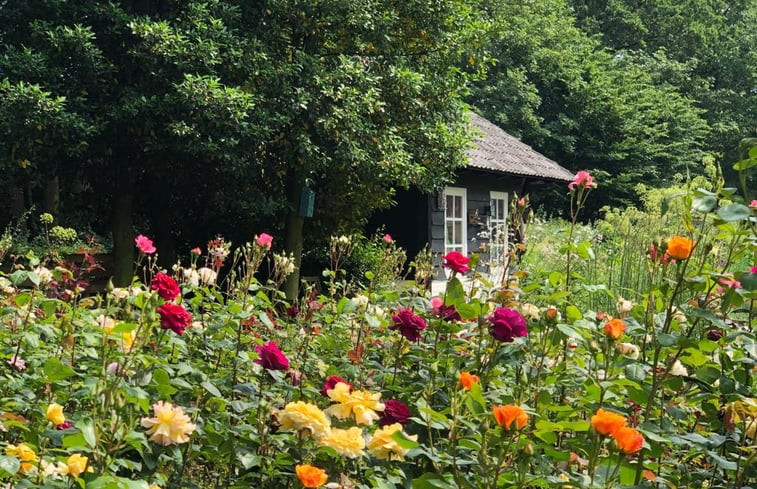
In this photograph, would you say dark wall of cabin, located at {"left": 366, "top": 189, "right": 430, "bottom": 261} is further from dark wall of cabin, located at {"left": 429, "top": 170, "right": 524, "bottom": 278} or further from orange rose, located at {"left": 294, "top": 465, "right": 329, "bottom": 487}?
orange rose, located at {"left": 294, "top": 465, "right": 329, "bottom": 487}

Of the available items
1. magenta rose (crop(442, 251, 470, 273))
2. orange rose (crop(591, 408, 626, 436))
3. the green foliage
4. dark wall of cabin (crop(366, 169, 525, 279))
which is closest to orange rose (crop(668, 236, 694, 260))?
orange rose (crop(591, 408, 626, 436))

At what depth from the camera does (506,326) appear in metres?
1.64

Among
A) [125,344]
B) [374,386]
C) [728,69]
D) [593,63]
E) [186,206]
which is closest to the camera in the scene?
[125,344]

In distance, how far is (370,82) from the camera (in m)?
7.17

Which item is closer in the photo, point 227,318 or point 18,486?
point 18,486

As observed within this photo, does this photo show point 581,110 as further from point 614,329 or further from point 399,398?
point 614,329

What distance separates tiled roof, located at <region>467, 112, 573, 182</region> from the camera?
12.3m

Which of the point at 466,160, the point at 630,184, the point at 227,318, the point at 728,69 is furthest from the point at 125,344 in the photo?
the point at 728,69

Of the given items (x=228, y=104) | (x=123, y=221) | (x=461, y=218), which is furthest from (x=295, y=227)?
(x=461, y=218)

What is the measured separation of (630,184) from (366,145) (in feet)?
46.9

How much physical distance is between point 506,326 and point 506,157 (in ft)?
40.2

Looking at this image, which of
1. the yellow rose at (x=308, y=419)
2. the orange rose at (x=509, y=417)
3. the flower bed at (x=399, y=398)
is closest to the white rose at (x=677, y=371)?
the flower bed at (x=399, y=398)

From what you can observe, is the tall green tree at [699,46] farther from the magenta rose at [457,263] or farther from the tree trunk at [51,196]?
the magenta rose at [457,263]

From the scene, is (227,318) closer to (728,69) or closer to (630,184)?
(630,184)
